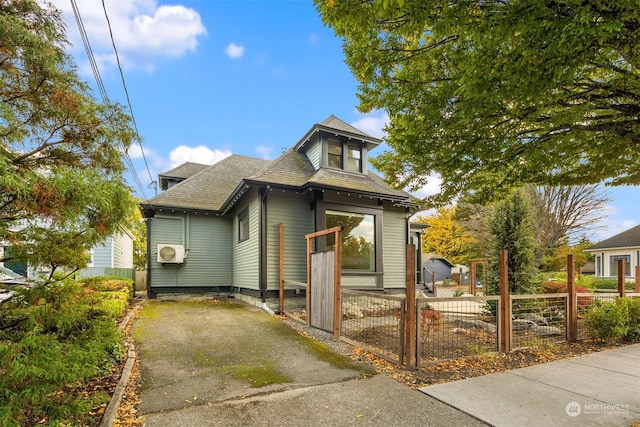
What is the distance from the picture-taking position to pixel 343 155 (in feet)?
34.9

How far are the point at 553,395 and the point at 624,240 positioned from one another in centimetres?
2443

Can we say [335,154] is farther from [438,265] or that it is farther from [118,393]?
[438,265]

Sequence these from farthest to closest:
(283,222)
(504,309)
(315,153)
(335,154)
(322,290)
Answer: (315,153) < (335,154) < (283,222) < (322,290) < (504,309)

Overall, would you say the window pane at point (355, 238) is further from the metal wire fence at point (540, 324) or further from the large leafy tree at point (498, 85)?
the metal wire fence at point (540, 324)

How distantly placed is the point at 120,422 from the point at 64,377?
50.4 inches

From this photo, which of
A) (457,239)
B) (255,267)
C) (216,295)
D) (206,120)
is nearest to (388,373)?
(255,267)

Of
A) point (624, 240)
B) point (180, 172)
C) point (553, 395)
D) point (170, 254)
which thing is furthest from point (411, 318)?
point (624, 240)

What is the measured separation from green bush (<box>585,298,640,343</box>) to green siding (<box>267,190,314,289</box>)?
21.6 feet

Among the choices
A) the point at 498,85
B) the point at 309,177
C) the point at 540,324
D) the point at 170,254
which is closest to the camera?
the point at 498,85

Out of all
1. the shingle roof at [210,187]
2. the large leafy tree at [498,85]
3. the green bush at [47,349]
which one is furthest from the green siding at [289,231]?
the green bush at [47,349]

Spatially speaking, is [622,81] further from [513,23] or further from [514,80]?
[513,23]

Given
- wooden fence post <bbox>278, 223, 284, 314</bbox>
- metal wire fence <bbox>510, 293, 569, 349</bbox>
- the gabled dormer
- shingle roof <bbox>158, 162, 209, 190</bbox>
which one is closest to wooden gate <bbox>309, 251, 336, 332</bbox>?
wooden fence post <bbox>278, 223, 284, 314</bbox>

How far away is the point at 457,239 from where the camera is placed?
95.9 feet

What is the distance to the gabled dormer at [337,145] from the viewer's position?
10328 millimetres
